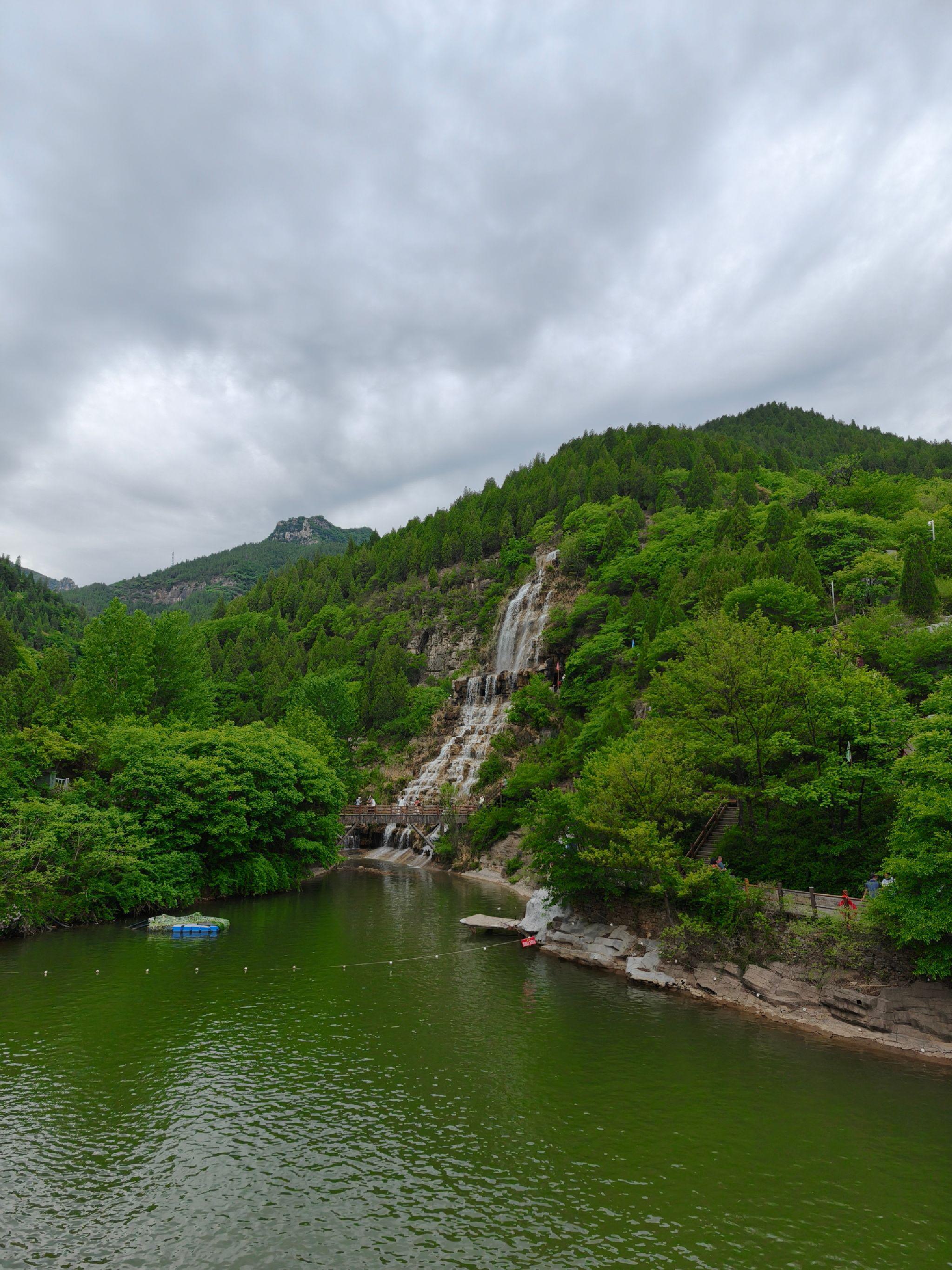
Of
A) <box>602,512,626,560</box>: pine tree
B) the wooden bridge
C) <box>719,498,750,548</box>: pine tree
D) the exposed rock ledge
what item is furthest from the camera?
<box>602,512,626,560</box>: pine tree

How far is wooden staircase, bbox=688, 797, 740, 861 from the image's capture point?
36781 millimetres

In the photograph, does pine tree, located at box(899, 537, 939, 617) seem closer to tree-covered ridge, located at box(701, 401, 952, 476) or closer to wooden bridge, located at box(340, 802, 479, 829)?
wooden bridge, located at box(340, 802, 479, 829)

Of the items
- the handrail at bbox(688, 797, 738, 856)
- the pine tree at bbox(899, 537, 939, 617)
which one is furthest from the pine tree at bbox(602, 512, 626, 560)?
the handrail at bbox(688, 797, 738, 856)

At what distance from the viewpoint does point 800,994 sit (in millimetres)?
25250

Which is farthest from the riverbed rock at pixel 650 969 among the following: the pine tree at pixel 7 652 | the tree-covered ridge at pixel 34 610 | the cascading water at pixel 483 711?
the tree-covered ridge at pixel 34 610

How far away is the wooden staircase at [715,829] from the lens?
36781 millimetres

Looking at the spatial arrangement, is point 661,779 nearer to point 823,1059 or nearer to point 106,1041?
point 823,1059

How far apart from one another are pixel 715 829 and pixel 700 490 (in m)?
81.1

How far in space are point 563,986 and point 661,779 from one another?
1057cm

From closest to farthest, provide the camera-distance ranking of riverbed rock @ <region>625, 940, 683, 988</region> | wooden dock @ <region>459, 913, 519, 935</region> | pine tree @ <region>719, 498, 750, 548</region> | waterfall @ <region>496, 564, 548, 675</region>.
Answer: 1. riverbed rock @ <region>625, 940, 683, 988</region>
2. wooden dock @ <region>459, 913, 519, 935</region>
3. pine tree @ <region>719, 498, 750, 548</region>
4. waterfall @ <region>496, 564, 548, 675</region>

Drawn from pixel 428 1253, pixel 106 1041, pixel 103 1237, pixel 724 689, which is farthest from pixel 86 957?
pixel 724 689

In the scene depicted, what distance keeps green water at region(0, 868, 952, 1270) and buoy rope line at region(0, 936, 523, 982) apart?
380 mm

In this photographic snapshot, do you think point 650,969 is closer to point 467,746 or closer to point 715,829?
point 715,829

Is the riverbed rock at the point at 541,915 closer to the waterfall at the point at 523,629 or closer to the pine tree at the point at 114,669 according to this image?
the pine tree at the point at 114,669
